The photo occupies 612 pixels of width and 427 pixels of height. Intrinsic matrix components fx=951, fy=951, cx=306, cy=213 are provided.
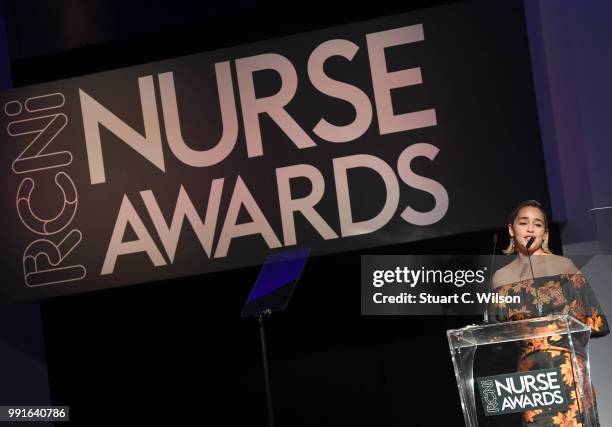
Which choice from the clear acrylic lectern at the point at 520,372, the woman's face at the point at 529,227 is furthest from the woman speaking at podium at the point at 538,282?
the clear acrylic lectern at the point at 520,372

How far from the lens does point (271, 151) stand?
5.04 m

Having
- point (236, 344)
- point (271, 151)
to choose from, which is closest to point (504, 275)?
point (271, 151)

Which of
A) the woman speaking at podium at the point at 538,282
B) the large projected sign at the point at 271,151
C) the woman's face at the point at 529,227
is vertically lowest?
the woman speaking at podium at the point at 538,282

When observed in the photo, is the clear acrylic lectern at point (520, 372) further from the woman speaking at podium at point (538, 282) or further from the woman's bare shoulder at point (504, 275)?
the woman's bare shoulder at point (504, 275)

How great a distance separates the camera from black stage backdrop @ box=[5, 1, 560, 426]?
5.22 meters

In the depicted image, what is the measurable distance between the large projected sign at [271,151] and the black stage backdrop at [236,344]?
12.1 inches

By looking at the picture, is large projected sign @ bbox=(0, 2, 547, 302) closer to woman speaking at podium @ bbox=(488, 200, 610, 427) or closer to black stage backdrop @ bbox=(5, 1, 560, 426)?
black stage backdrop @ bbox=(5, 1, 560, 426)

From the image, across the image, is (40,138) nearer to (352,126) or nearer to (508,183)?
(352,126)

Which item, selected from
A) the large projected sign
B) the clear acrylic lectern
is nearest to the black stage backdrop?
the large projected sign

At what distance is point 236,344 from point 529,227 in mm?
2206

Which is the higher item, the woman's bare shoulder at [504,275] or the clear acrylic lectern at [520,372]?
the woman's bare shoulder at [504,275]

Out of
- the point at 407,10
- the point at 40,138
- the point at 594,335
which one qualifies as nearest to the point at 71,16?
the point at 40,138

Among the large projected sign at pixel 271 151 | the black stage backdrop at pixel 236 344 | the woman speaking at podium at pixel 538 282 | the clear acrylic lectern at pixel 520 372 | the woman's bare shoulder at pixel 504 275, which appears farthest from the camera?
the black stage backdrop at pixel 236 344

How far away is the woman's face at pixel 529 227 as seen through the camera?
379cm
